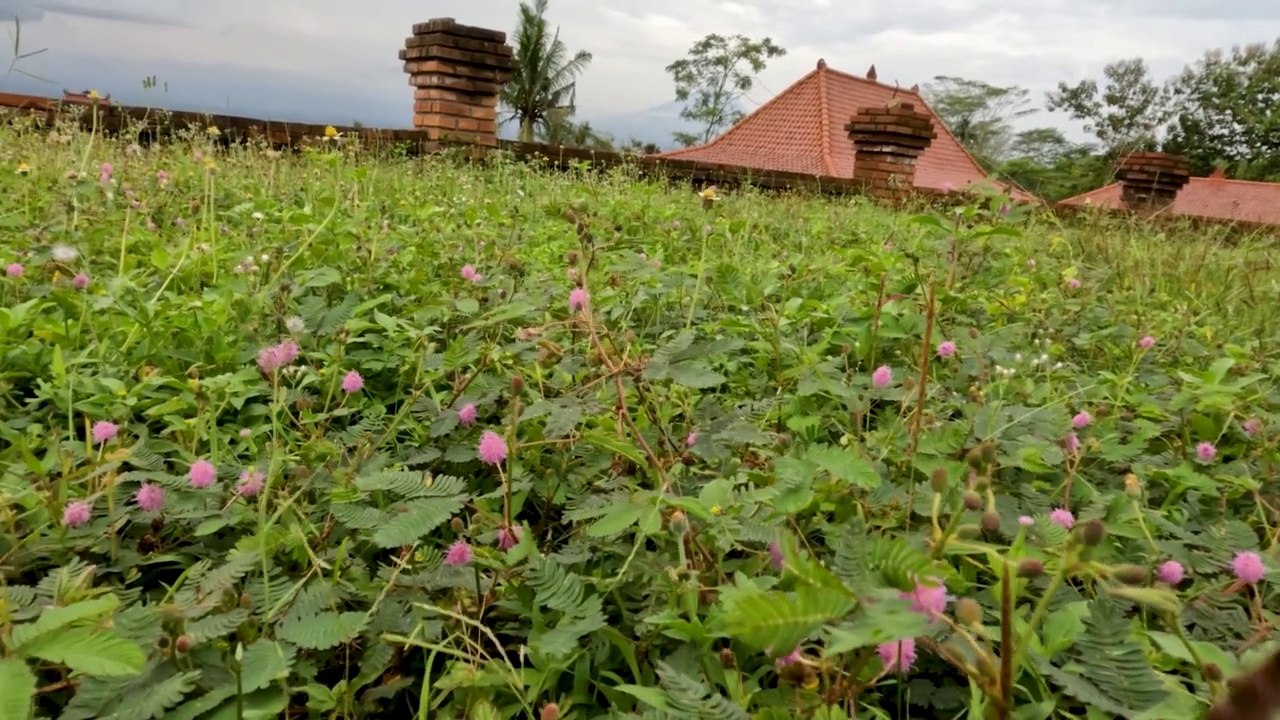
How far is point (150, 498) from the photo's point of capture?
110 cm

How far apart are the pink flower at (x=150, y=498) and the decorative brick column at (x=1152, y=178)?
12798 mm

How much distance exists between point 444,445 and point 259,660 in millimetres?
604

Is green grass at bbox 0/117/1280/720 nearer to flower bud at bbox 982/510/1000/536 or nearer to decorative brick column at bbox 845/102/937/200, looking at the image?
flower bud at bbox 982/510/1000/536

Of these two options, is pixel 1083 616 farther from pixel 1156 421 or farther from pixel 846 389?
pixel 1156 421

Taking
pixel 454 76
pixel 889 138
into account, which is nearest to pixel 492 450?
pixel 454 76

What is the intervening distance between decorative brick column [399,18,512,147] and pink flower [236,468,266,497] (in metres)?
6.47

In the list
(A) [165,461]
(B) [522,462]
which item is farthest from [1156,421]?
(A) [165,461]

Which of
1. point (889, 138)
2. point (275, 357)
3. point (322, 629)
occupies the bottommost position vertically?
point (322, 629)

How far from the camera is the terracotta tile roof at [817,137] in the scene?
51.3 ft

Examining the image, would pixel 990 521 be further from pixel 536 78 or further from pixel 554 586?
pixel 536 78

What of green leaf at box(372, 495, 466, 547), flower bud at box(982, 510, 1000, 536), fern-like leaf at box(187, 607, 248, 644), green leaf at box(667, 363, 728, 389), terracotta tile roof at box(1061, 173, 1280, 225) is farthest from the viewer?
terracotta tile roof at box(1061, 173, 1280, 225)

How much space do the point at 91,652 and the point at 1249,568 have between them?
4.62 feet

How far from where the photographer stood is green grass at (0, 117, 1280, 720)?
80cm

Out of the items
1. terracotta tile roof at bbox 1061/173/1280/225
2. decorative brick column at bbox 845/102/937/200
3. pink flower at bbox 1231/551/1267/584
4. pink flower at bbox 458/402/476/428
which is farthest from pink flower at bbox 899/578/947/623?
terracotta tile roof at bbox 1061/173/1280/225
